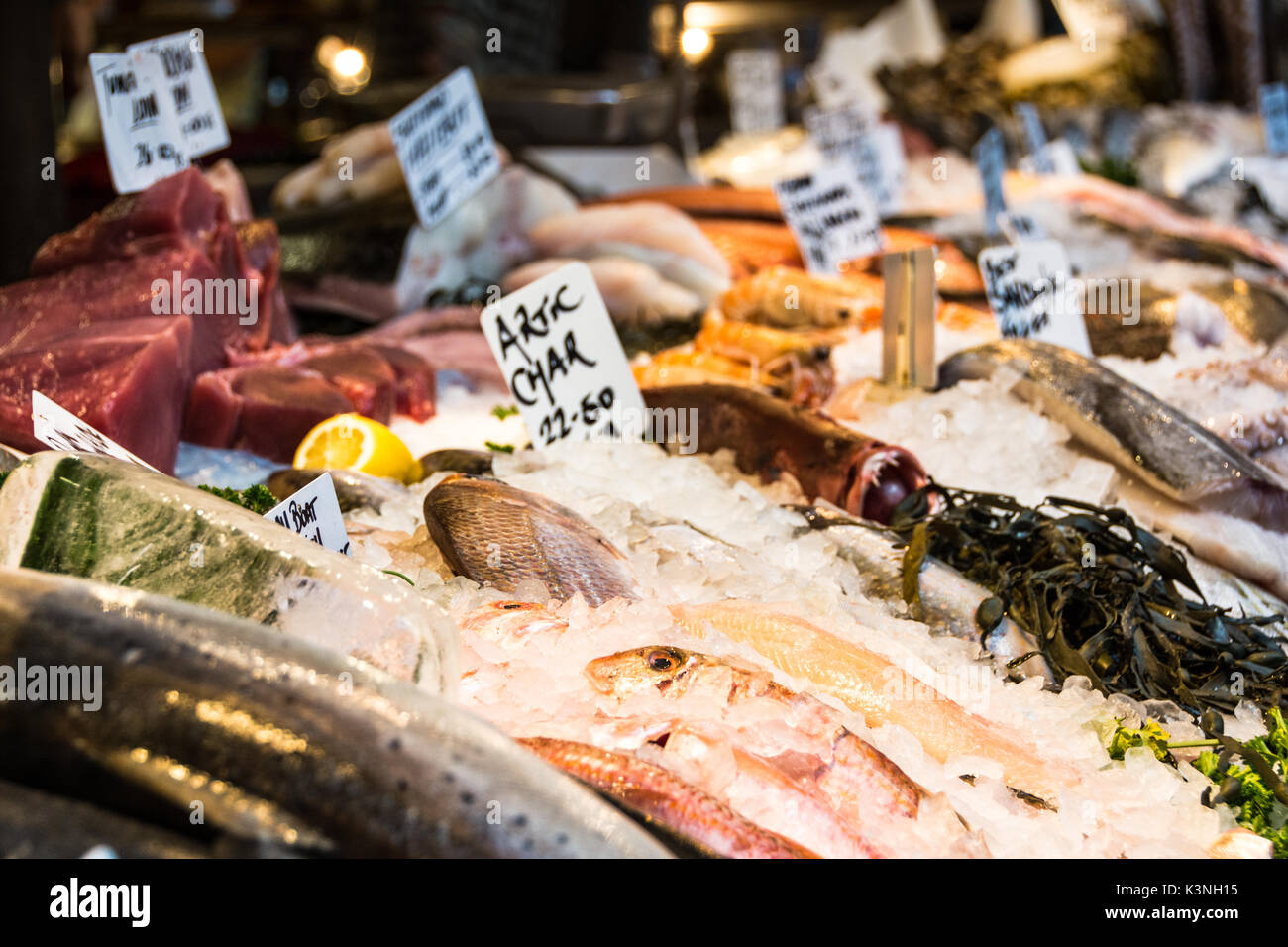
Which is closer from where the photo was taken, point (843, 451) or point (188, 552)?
point (188, 552)

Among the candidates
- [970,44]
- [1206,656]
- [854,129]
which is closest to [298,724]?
[1206,656]

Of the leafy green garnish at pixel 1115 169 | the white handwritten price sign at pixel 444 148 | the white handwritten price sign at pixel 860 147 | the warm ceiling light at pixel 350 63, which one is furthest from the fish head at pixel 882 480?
the warm ceiling light at pixel 350 63

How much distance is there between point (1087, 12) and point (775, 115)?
3019mm

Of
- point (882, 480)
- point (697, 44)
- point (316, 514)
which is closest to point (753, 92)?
point (697, 44)

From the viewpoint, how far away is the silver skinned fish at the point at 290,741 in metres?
1.07

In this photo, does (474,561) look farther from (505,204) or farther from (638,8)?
(638,8)

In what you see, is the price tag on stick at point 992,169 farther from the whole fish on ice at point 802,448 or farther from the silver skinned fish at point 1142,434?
the whole fish on ice at point 802,448

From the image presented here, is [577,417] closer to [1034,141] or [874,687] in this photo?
[874,687]

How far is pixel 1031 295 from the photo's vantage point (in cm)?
397

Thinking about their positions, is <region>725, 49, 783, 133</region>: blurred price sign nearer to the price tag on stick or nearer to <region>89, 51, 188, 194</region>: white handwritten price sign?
the price tag on stick

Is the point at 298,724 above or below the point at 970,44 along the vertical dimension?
below

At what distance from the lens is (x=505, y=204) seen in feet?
17.0

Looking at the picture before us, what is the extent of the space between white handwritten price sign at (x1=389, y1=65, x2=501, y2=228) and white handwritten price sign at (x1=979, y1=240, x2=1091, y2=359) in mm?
2188

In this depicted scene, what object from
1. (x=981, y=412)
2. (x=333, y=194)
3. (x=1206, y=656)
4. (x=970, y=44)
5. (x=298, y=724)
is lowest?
(x=1206, y=656)
